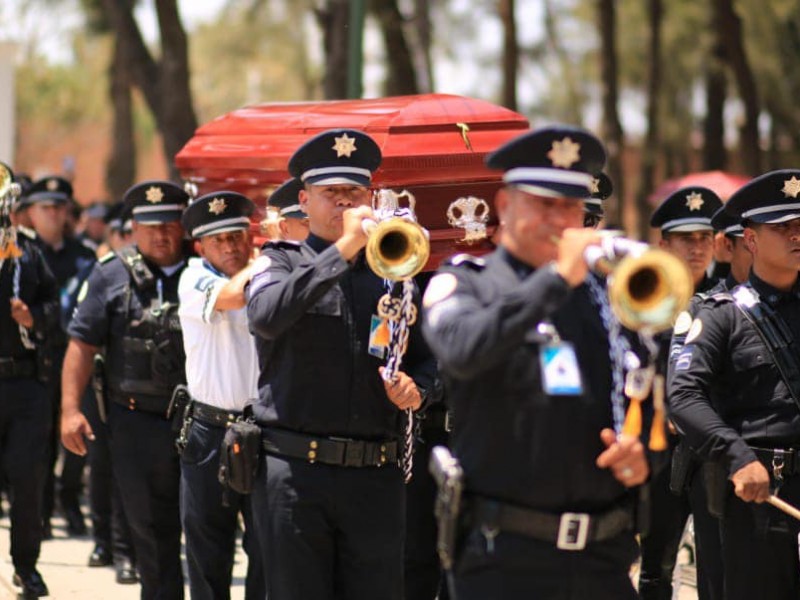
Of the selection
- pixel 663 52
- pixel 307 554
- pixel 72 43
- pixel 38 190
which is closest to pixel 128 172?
pixel 72 43

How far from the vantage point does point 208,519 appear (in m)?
6.71

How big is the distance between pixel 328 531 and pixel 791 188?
7.23 ft

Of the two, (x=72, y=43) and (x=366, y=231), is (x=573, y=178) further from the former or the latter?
(x=72, y=43)

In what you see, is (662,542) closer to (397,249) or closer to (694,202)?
(694,202)

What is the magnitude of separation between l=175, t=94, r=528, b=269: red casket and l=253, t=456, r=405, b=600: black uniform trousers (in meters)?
1.77

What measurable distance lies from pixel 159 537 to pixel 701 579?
2.60 meters

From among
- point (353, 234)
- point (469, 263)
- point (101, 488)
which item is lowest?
point (101, 488)

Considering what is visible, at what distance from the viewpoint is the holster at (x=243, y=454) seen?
547 centimetres

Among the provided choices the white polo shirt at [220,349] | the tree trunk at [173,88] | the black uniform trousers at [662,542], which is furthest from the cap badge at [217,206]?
the tree trunk at [173,88]

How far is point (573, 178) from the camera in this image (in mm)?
4359

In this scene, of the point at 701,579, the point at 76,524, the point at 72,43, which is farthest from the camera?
the point at 72,43

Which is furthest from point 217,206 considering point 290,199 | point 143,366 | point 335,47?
point 335,47

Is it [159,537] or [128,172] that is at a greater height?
[128,172]

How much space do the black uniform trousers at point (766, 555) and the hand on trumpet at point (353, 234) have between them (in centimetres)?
183
